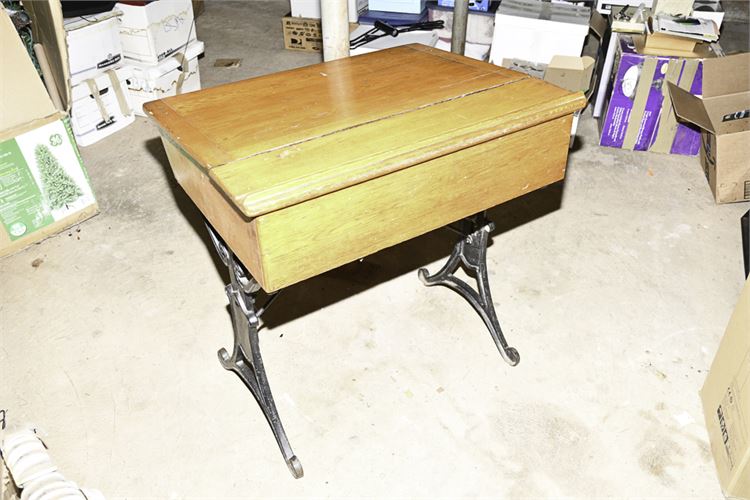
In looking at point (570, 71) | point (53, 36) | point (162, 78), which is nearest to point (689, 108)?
point (570, 71)

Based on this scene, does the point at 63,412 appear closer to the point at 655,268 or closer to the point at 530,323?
the point at 530,323

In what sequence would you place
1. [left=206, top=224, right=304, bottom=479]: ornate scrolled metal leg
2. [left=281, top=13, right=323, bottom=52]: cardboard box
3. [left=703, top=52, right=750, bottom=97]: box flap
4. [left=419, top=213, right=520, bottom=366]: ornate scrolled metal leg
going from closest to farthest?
1. [left=206, top=224, right=304, bottom=479]: ornate scrolled metal leg
2. [left=419, top=213, right=520, bottom=366]: ornate scrolled metal leg
3. [left=703, top=52, right=750, bottom=97]: box flap
4. [left=281, top=13, right=323, bottom=52]: cardboard box

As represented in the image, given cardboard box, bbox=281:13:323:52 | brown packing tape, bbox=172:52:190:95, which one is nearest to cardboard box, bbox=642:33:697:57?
cardboard box, bbox=281:13:323:52

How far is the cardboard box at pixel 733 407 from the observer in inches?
58.9

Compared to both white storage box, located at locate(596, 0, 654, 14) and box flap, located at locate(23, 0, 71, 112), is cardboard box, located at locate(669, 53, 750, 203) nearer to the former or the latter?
white storage box, located at locate(596, 0, 654, 14)

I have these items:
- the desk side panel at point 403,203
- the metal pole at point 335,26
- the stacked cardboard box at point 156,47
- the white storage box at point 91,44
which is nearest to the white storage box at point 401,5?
the stacked cardboard box at point 156,47

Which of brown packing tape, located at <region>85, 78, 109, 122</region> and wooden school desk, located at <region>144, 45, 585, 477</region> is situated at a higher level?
wooden school desk, located at <region>144, 45, 585, 477</region>

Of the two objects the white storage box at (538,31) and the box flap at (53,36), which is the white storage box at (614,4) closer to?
the white storage box at (538,31)

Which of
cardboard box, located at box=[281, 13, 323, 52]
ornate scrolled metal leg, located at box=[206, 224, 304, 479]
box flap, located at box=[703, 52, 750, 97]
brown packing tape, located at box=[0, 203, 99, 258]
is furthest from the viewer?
cardboard box, located at box=[281, 13, 323, 52]

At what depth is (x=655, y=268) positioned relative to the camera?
7.60 feet

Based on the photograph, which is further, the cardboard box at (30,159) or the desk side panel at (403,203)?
the cardboard box at (30,159)

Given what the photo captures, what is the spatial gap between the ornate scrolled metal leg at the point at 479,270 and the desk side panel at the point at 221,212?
2.77 ft

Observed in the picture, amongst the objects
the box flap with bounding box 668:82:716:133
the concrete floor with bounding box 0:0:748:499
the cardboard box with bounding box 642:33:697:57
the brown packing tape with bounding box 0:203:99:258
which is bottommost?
the concrete floor with bounding box 0:0:748:499

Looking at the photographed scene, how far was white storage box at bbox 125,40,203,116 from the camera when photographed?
10.6 ft
